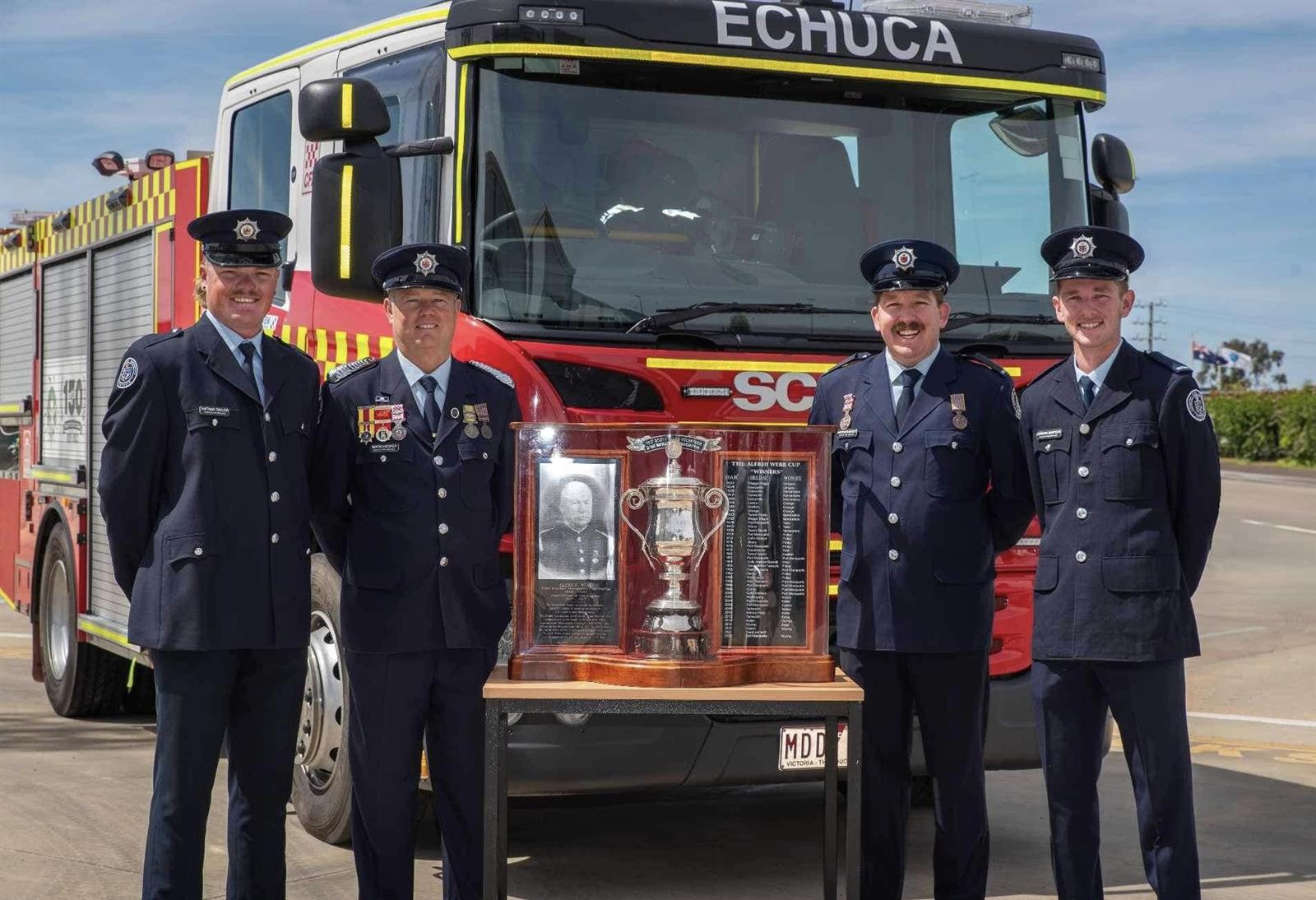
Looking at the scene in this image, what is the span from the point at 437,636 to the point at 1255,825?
3804 mm

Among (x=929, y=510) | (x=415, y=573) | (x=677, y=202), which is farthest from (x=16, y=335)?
(x=929, y=510)

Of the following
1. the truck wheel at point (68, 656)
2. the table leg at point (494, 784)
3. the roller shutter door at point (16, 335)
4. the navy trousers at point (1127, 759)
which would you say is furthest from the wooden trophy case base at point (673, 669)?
the roller shutter door at point (16, 335)

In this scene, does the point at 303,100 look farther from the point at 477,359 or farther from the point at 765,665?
the point at 765,665

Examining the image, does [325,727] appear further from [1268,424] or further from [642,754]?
[1268,424]

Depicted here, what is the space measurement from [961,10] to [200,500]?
3354 mm

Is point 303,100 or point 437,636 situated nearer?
point 437,636

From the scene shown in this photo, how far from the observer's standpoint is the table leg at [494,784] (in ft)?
14.2

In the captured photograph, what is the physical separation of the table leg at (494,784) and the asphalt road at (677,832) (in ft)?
4.36

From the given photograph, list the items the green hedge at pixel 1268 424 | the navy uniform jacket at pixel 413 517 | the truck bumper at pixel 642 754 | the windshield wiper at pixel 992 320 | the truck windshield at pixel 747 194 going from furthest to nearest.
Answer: the green hedge at pixel 1268 424 < the windshield wiper at pixel 992 320 < the truck windshield at pixel 747 194 < the truck bumper at pixel 642 754 < the navy uniform jacket at pixel 413 517

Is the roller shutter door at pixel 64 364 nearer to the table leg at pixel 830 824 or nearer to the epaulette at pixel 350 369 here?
the epaulette at pixel 350 369

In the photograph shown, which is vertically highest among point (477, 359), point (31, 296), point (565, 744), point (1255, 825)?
point (31, 296)

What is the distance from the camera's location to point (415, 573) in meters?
4.64

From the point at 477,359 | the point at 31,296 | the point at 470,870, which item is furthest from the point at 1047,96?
the point at 31,296

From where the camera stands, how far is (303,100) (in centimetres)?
537
